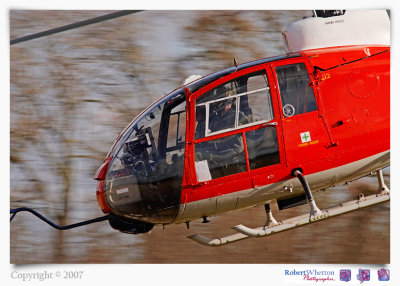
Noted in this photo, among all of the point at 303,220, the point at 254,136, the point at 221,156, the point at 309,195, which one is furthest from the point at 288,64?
the point at 303,220

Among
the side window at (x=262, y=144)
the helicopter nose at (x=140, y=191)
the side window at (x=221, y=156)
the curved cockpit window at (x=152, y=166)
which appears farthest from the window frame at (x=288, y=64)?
the helicopter nose at (x=140, y=191)

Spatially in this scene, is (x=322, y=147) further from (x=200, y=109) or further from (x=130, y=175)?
(x=130, y=175)

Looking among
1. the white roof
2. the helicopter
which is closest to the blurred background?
the white roof

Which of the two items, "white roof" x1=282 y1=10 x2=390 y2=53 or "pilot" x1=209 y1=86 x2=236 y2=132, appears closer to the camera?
"pilot" x1=209 y1=86 x2=236 y2=132

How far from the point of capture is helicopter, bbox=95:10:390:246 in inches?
216

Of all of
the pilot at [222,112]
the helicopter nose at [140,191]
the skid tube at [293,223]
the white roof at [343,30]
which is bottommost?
the skid tube at [293,223]

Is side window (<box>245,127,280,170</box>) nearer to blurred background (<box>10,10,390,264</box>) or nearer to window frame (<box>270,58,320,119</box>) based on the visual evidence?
window frame (<box>270,58,320,119</box>)

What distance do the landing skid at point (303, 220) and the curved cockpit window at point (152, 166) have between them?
1.79 ft

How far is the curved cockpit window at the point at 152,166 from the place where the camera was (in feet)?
18.3

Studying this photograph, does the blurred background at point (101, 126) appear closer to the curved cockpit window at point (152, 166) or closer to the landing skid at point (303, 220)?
the landing skid at point (303, 220)

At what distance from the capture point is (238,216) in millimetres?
7496

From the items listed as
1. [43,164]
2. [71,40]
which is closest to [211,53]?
[71,40]

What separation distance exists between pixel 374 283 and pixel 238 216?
191cm

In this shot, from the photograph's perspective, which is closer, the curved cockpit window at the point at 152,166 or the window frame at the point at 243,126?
the window frame at the point at 243,126
